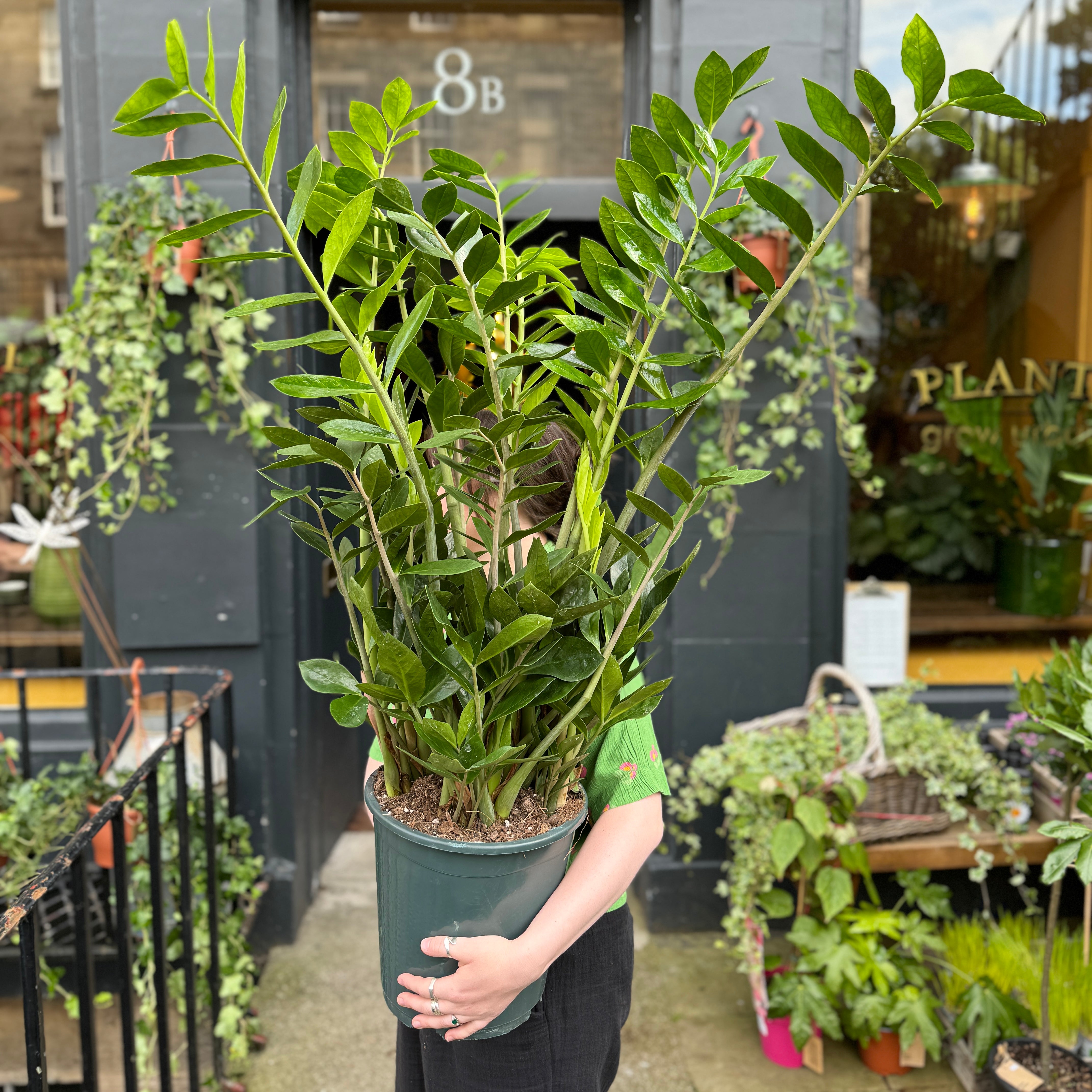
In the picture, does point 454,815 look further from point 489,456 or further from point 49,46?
point 49,46

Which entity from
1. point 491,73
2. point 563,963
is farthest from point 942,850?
point 491,73

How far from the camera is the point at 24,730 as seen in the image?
2871 mm

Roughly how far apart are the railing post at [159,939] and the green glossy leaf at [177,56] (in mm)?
1553

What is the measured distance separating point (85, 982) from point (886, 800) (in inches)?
83.4

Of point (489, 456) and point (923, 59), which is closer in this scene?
point (923, 59)

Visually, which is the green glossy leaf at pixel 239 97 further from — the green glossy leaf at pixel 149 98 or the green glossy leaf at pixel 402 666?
the green glossy leaf at pixel 402 666

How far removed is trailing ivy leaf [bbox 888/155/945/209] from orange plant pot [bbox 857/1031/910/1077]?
2386 millimetres

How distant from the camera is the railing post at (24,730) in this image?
9.29ft

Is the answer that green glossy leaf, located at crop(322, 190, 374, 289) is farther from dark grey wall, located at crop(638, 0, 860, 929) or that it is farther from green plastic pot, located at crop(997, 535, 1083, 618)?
green plastic pot, located at crop(997, 535, 1083, 618)

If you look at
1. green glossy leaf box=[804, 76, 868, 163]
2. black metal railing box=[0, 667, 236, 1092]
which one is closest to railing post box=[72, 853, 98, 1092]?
black metal railing box=[0, 667, 236, 1092]

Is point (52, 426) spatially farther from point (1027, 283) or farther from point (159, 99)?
point (1027, 283)

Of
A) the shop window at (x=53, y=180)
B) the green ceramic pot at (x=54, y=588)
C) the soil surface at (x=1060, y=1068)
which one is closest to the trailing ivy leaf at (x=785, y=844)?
the soil surface at (x=1060, y=1068)

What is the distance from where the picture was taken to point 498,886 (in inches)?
42.9

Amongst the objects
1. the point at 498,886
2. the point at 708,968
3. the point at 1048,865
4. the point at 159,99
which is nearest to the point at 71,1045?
the point at 708,968
